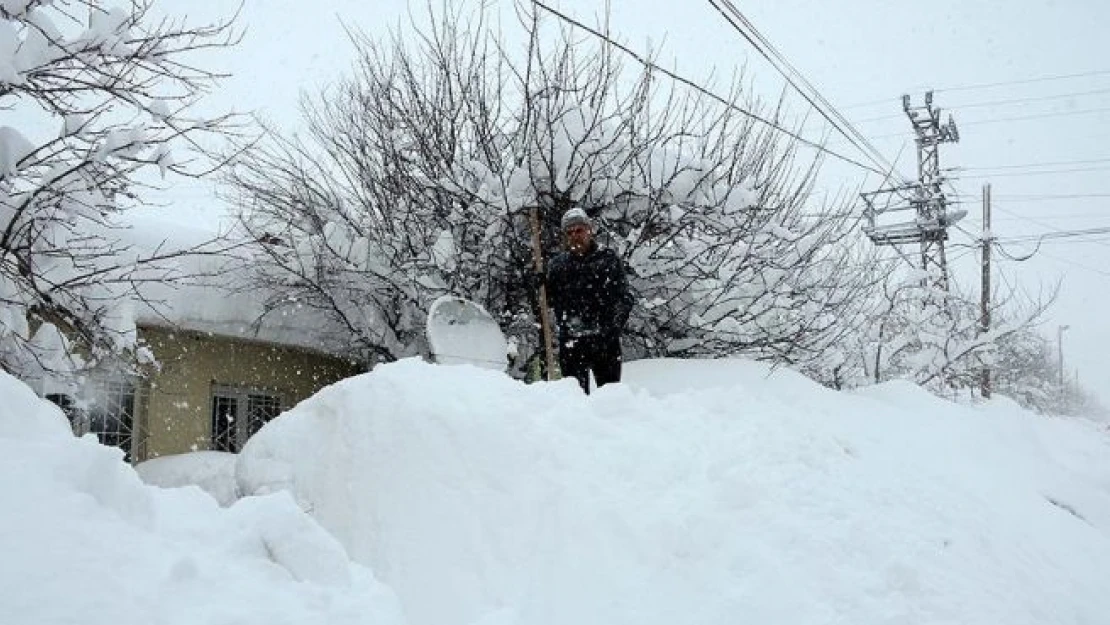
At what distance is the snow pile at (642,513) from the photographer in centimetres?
301

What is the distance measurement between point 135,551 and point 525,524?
5.37ft

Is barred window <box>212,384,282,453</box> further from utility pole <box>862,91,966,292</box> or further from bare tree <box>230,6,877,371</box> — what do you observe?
utility pole <box>862,91,966,292</box>

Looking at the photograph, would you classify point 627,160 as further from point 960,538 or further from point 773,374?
point 960,538

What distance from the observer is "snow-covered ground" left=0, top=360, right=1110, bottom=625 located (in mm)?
1968

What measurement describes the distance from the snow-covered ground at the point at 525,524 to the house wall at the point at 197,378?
180 inches

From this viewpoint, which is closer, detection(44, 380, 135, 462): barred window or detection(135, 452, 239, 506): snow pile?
detection(135, 452, 239, 506): snow pile

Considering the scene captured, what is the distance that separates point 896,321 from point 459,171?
13980mm

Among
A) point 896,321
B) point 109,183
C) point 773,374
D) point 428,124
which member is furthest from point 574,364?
point 896,321

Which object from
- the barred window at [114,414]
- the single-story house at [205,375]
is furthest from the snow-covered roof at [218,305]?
the barred window at [114,414]

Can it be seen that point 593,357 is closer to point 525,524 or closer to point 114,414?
point 525,524

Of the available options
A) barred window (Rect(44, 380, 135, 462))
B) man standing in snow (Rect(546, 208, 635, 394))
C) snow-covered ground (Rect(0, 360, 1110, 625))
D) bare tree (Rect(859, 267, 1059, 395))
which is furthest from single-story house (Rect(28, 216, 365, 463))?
bare tree (Rect(859, 267, 1059, 395))

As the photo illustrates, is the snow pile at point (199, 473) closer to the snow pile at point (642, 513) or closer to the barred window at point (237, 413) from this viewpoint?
the snow pile at point (642, 513)

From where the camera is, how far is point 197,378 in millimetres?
8828

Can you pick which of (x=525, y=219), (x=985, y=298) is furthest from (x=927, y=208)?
(x=525, y=219)
